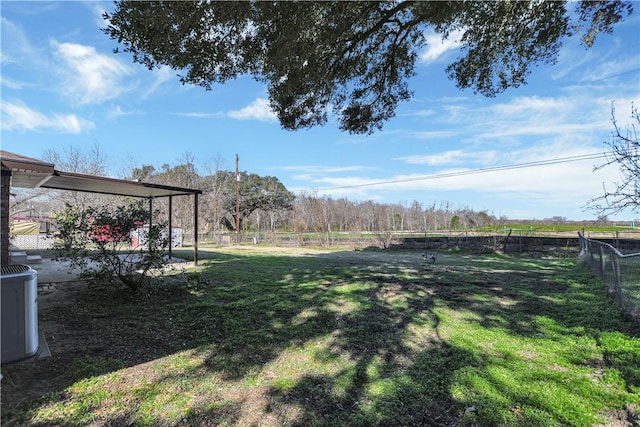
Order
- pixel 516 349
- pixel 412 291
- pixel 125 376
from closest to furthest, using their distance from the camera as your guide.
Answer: pixel 125 376, pixel 516 349, pixel 412 291

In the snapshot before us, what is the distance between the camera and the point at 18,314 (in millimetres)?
2623

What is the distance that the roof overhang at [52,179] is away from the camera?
4043 mm

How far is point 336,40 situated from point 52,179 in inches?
292

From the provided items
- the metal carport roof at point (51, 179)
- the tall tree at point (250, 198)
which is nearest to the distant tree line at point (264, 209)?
the tall tree at point (250, 198)

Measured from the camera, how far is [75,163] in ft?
67.9

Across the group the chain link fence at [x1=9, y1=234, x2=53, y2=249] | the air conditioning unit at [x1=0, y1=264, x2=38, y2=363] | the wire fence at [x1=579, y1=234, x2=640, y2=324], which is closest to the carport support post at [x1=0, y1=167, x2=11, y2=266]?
the air conditioning unit at [x1=0, y1=264, x2=38, y2=363]

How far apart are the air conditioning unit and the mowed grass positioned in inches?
9.6

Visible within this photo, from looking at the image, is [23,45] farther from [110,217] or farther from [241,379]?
[241,379]

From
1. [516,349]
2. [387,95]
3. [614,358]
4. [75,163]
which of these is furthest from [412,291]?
[75,163]

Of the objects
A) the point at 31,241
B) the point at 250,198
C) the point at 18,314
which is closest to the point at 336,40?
the point at 18,314

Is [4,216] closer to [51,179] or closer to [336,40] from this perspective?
[51,179]

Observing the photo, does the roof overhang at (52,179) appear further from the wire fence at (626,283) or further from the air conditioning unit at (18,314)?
the wire fence at (626,283)

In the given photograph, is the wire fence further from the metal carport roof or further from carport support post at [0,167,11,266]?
carport support post at [0,167,11,266]

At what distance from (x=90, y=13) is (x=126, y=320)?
4.36 metres
